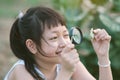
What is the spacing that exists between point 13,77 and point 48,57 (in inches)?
13.1

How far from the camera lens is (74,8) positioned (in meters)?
5.18

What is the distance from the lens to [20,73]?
11.3 ft

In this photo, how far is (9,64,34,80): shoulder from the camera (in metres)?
3.41

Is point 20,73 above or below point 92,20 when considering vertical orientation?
above

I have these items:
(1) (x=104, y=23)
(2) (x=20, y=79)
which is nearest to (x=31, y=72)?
(2) (x=20, y=79)

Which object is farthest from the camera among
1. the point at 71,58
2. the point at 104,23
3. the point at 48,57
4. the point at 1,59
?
the point at 1,59

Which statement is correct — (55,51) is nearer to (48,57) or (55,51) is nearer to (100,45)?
(48,57)

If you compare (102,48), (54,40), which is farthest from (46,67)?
(102,48)

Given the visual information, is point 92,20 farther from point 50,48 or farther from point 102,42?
point 50,48

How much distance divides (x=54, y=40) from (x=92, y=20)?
1.84 m

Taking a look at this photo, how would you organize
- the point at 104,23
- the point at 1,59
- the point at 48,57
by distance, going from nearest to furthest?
the point at 48,57
the point at 104,23
the point at 1,59

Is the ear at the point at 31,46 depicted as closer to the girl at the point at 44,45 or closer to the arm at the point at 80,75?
the girl at the point at 44,45

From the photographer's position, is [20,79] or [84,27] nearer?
[20,79]

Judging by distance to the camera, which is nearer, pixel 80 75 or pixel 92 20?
pixel 80 75
